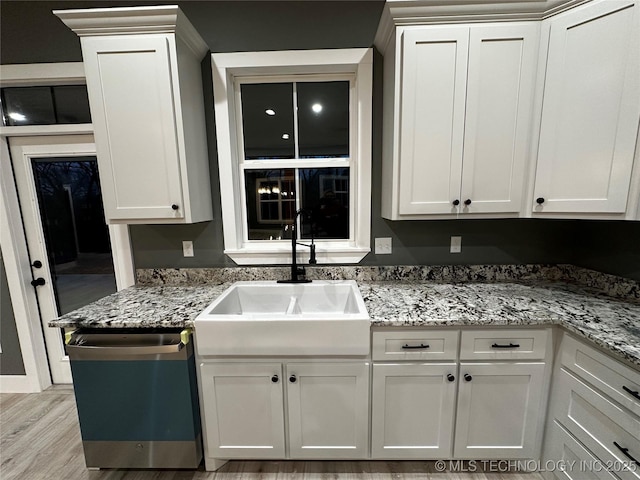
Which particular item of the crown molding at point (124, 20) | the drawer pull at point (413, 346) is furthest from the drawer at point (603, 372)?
the crown molding at point (124, 20)

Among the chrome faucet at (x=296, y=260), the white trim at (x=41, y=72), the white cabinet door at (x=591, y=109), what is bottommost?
the chrome faucet at (x=296, y=260)

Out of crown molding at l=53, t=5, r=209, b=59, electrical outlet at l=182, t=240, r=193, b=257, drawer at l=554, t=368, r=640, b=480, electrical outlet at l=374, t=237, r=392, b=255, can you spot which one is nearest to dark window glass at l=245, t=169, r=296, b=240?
electrical outlet at l=182, t=240, r=193, b=257

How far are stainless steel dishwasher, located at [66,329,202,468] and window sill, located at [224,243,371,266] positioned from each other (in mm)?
702

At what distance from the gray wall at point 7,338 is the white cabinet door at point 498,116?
10.7 feet

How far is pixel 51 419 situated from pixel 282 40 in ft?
9.98

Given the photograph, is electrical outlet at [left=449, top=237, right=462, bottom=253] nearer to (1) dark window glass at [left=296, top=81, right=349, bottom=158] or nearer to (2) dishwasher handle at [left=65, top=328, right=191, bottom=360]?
(1) dark window glass at [left=296, top=81, right=349, bottom=158]

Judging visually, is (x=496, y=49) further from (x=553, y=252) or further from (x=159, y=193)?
(x=159, y=193)

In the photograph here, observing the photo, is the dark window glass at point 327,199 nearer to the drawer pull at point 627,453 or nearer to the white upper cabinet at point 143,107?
the white upper cabinet at point 143,107

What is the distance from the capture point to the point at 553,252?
6.21 feet

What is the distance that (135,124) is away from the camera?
1501 mm

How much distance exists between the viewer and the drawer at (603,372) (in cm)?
101

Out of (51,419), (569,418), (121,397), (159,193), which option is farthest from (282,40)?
(51,419)

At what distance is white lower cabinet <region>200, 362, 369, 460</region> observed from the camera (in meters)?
1.37

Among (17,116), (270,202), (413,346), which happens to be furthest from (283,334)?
(17,116)
